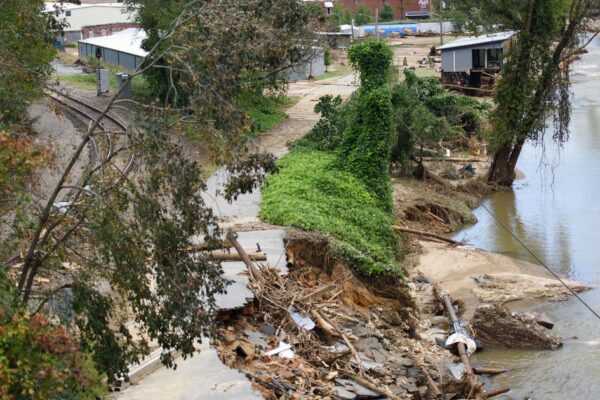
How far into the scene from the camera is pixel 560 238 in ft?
98.8

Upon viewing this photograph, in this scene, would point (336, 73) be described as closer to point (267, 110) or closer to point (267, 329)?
point (267, 110)

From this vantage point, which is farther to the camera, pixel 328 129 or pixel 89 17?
pixel 89 17

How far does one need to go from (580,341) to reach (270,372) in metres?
8.64

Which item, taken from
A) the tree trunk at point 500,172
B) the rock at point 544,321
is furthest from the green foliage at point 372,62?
the rock at point 544,321

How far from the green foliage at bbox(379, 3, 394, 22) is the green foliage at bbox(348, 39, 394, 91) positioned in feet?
243

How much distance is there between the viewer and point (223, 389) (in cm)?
1378

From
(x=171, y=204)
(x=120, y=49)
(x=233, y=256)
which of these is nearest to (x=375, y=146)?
(x=233, y=256)

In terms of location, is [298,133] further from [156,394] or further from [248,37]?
[248,37]

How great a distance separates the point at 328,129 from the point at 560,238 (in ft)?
30.1

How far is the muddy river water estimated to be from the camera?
18922 millimetres

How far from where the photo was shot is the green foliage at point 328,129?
1320 inches

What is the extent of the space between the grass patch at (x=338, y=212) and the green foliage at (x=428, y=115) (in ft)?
17.6

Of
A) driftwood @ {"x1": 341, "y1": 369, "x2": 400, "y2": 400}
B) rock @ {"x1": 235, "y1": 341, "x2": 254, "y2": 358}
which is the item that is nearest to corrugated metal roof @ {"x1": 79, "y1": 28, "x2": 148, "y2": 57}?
rock @ {"x1": 235, "y1": 341, "x2": 254, "y2": 358}

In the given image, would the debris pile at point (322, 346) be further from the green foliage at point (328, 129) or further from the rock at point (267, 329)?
the green foliage at point (328, 129)
